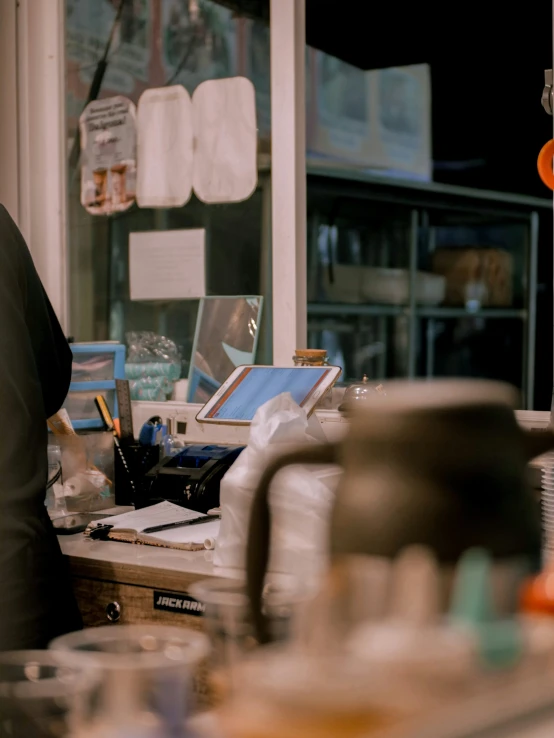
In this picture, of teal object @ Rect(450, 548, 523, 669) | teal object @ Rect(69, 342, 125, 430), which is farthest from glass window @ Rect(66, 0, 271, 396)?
teal object @ Rect(450, 548, 523, 669)

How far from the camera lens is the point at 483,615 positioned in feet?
1.89

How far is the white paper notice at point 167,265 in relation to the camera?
2.92m

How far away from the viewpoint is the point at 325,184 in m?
3.97

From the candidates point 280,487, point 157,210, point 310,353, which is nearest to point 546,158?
point 280,487

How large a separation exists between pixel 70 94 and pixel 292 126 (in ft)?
2.99

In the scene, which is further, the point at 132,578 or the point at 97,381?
the point at 97,381

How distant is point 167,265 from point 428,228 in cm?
216

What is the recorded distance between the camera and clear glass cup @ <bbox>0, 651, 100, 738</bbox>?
1.98ft

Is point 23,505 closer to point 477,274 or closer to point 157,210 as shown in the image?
point 157,210

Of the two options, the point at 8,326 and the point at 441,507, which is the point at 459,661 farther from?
the point at 8,326

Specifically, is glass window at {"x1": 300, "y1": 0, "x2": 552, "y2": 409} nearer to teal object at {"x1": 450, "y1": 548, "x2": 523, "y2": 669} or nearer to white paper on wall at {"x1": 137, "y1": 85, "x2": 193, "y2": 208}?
white paper on wall at {"x1": 137, "y1": 85, "x2": 193, "y2": 208}

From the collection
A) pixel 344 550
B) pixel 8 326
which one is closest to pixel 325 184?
pixel 8 326

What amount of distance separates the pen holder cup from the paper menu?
24 cm

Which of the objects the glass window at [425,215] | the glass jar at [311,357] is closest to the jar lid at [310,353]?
the glass jar at [311,357]
